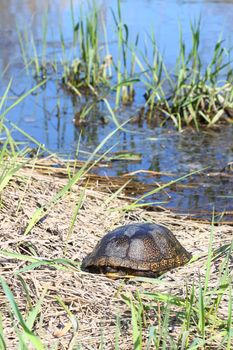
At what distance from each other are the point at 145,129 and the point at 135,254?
311 cm

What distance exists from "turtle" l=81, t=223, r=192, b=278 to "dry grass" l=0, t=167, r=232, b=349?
0.07 meters

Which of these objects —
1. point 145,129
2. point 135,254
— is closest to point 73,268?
point 135,254

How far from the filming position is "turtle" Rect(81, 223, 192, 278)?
3.26 metres

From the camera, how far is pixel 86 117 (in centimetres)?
657

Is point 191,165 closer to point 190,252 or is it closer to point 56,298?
point 190,252

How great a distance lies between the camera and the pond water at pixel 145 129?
491cm

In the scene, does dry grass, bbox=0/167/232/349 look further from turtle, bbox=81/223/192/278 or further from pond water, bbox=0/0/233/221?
pond water, bbox=0/0/233/221

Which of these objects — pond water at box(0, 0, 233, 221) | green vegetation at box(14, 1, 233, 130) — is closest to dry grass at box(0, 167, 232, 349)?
pond water at box(0, 0, 233, 221)

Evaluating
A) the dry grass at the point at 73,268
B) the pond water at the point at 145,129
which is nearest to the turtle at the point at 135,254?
the dry grass at the point at 73,268

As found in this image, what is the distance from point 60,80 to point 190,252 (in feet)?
14.4

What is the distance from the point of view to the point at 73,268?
3.13 m

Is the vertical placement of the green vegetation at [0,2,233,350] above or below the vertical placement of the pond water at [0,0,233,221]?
above

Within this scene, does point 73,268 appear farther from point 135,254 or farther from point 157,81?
point 157,81

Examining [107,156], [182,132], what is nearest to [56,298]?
[107,156]
